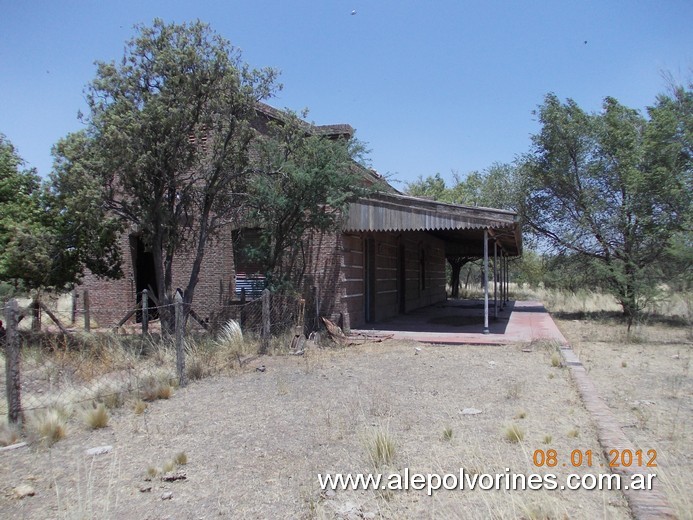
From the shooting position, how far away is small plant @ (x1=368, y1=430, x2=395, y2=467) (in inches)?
189

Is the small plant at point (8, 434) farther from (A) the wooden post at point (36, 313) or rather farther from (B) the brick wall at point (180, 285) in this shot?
(B) the brick wall at point (180, 285)

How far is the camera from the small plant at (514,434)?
531 cm

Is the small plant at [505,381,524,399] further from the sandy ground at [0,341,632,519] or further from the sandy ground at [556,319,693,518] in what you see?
the sandy ground at [556,319,693,518]

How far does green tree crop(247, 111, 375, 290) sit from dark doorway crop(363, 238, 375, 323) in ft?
9.71

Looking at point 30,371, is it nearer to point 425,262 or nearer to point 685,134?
point 425,262

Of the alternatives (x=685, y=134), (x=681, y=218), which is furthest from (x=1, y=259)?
(x=685, y=134)

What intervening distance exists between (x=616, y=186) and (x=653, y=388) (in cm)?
1269

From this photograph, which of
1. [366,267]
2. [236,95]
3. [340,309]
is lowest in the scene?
[340,309]

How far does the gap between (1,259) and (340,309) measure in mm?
7555

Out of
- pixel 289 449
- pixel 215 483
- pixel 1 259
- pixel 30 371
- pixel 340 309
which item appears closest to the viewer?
pixel 215 483

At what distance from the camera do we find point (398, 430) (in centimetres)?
576

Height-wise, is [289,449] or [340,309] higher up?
[340,309]

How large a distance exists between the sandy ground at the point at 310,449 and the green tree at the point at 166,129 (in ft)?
15.2
